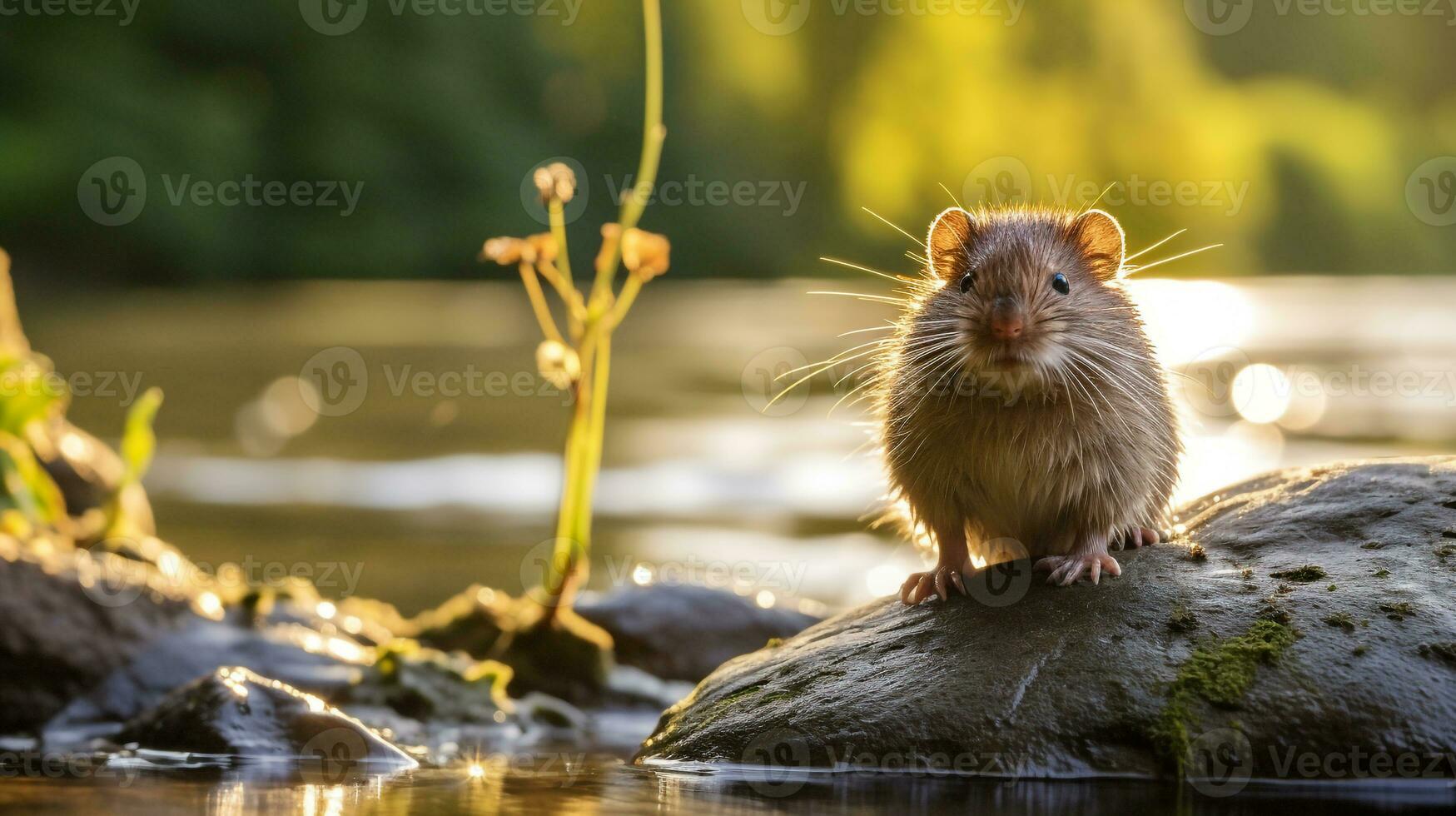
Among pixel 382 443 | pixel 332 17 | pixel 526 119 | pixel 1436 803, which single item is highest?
pixel 332 17

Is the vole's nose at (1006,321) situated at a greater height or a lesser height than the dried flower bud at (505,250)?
lesser

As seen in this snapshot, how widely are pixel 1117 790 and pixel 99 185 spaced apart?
5917 centimetres

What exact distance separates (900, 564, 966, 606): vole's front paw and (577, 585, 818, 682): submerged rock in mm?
2060

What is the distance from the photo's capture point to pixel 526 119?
5869 cm

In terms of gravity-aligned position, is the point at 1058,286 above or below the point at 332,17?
below

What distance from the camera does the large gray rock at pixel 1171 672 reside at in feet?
14.6

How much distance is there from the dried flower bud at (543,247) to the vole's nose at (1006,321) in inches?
111

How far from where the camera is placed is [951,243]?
5.75 meters

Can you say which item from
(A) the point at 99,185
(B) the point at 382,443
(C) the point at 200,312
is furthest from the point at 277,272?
(B) the point at 382,443

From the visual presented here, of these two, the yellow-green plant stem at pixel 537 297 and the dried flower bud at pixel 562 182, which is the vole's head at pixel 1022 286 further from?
the yellow-green plant stem at pixel 537 297

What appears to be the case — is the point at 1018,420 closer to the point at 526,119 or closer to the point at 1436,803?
the point at 1436,803

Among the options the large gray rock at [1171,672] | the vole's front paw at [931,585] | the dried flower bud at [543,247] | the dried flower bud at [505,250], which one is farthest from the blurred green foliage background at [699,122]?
the large gray rock at [1171,672]

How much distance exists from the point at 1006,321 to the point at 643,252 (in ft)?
9.16

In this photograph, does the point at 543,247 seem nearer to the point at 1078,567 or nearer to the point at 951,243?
the point at 951,243
